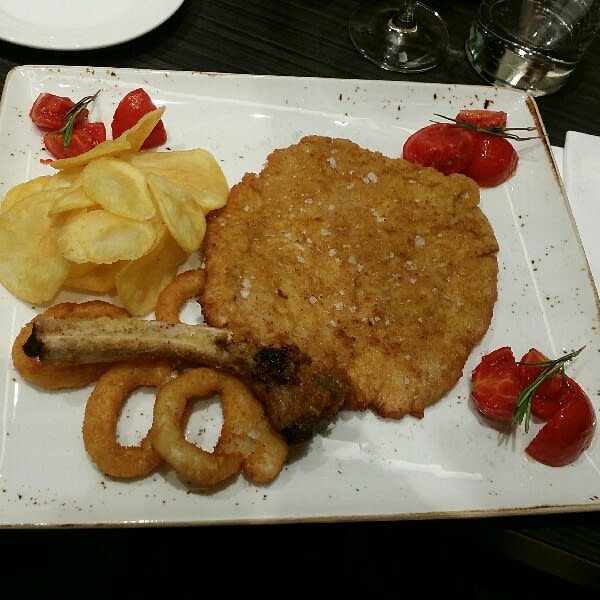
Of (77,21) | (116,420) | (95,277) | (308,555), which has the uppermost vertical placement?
(77,21)

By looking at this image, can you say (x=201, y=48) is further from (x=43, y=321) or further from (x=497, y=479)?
(x=497, y=479)

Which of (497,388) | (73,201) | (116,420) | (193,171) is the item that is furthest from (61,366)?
(497,388)

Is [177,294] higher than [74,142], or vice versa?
[74,142]

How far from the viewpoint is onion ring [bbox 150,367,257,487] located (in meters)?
1.63

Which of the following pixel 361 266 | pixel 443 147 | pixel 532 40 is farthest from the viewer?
pixel 532 40

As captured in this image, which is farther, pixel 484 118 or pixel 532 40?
pixel 532 40

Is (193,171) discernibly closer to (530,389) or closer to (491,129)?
(491,129)

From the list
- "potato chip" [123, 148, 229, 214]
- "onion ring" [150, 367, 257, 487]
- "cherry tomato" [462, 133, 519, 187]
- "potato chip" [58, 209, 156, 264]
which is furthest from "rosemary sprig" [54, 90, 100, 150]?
"cherry tomato" [462, 133, 519, 187]

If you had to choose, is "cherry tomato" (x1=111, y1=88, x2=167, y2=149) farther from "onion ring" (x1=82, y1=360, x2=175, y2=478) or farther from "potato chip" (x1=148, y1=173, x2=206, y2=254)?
"onion ring" (x1=82, y1=360, x2=175, y2=478)

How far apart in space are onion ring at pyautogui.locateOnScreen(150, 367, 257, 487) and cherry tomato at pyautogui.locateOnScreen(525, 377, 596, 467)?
3.07ft

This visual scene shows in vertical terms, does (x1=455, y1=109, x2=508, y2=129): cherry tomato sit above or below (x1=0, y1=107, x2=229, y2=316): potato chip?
above

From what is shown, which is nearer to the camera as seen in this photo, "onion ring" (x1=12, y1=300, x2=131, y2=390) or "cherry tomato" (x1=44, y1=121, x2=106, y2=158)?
"onion ring" (x1=12, y1=300, x2=131, y2=390)

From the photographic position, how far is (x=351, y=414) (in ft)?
6.32

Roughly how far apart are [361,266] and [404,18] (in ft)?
5.52
